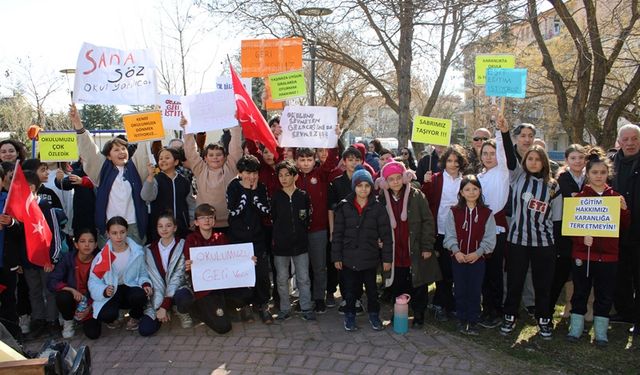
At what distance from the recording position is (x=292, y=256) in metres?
5.79

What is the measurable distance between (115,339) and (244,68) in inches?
174

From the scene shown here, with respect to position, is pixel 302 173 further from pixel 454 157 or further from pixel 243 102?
pixel 454 157

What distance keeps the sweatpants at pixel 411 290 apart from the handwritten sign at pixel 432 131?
5.80 feet

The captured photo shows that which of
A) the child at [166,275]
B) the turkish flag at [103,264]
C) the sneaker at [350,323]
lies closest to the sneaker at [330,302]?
the sneaker at [350,323]

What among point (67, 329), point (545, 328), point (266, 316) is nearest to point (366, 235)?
point (266, 316)

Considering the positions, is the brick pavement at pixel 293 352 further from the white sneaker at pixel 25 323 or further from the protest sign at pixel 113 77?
the protest sign at pixel 113 77

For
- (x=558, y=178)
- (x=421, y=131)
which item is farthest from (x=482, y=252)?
(x=421, y=131)

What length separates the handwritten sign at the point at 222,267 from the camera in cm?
546

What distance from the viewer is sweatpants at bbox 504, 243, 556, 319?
5.19 meters

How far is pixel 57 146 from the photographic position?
614 cm

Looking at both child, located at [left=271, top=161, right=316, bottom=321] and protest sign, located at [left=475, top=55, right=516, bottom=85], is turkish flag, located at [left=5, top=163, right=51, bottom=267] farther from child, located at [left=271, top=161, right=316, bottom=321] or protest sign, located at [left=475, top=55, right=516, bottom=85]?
protest sign, located at [left=475, top=55, right=516, bottom=85]

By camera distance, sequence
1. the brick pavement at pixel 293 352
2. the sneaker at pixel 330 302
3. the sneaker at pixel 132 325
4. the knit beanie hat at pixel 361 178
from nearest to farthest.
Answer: the brick pavement at pixel 293 352 < the knit beanie hat at pixel 361 178 < the sneaker at pixel 132 325 < the sneaker at pixel 330 302

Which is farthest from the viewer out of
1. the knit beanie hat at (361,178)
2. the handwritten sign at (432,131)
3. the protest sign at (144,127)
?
the handwritten sign at (432,131)

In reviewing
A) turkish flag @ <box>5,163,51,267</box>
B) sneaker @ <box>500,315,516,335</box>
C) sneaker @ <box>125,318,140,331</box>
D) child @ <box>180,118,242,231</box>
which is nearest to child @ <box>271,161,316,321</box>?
child @ <box>180,118,242,231</box>
